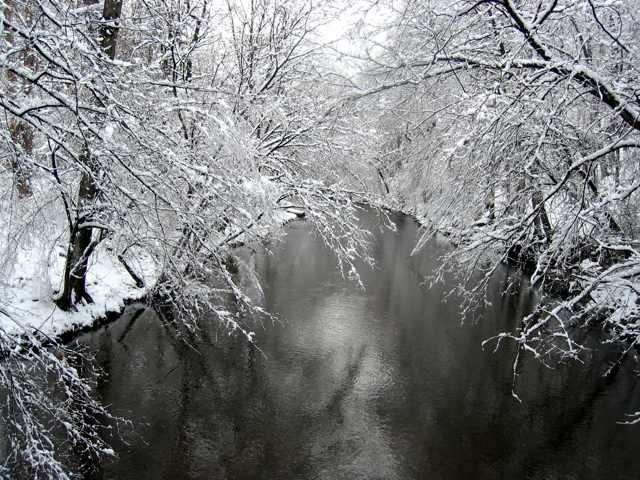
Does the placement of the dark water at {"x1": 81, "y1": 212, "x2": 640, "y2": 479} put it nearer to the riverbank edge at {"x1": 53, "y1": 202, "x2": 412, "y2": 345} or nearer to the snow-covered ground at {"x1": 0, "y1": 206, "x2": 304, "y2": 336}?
the riverbank edge at {"x1": 53, "y1": 202, "x2": 412, "y2": 345}

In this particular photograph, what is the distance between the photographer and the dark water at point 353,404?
20.7 feet

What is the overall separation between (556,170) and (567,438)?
4387 millimetres

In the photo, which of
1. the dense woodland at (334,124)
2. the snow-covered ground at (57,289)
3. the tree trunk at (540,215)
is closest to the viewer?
the dense woodland at (334,124)

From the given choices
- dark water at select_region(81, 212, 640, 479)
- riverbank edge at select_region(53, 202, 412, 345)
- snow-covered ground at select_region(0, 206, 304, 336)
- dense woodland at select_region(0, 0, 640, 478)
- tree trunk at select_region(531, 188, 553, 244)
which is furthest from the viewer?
riverbank edge at select_region(53, 202, 412, 345)

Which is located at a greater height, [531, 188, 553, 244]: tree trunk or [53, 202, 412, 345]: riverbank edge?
[531, 188, 553, 244]: tree trunk

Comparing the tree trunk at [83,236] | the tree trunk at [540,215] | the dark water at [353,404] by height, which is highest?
the tree trunk at [540,215]

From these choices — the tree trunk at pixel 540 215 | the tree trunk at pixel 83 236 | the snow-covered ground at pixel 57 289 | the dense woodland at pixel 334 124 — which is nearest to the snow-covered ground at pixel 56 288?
the snow-covered ground at pixel 57 289

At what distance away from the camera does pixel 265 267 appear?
14.9m

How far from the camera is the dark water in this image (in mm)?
6297

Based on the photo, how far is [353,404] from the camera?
25.6ft

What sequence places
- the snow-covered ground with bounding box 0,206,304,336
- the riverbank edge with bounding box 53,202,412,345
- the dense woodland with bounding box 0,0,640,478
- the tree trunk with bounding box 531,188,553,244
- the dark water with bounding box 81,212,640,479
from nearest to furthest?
the dense woodland with bounding box 0,0,640,478 → the tree trunk with bounding box 531,188,553,244 → the dark water with bounding box 81,212,640,479 → the snow-covered ground with bounding box 0,206,304,336 → the riverbank edge with bounding box 53,202,412,345

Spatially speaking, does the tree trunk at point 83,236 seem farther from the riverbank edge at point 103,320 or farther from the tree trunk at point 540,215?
the tree trunk at point 540,215

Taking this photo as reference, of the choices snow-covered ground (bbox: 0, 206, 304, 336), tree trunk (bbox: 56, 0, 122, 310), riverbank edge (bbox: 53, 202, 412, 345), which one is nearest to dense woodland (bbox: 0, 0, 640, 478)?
tree trunk (bbox: 56, 0, 122, 310)

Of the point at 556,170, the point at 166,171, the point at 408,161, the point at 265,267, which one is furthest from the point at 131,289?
the point at 556,170
